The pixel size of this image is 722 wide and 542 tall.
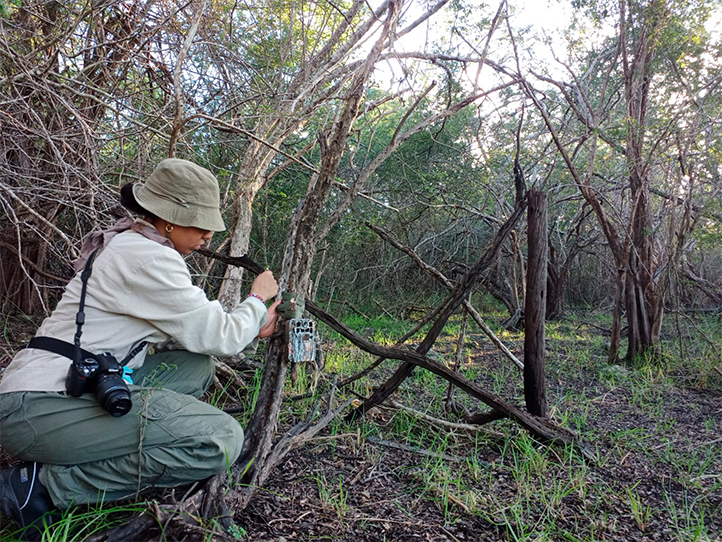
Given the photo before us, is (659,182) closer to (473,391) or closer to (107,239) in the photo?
(473,391)

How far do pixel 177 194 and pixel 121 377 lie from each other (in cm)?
73

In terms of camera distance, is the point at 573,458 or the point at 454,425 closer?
the point at 573,458

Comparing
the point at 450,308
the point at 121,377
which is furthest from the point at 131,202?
the point at 450,308

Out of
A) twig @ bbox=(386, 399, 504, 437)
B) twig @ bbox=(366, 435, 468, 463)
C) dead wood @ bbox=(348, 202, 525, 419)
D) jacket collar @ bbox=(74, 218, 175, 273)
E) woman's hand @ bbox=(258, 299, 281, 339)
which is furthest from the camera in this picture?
twig @ bbox=(386, 399, 504, 437)

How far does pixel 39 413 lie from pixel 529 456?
2207mm

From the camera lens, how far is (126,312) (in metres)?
1.92

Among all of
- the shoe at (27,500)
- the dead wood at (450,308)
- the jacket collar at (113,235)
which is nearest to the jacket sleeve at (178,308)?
the jacket collar at (113,235)

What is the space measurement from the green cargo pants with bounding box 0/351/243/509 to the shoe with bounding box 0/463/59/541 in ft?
0.12

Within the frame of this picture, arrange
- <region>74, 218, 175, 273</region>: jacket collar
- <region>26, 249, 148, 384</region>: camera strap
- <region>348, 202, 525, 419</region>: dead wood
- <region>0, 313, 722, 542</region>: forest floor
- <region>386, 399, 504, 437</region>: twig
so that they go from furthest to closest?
1. <region>386, 399, 504, 437</region>: twig
2. <region>348, 202, 525, 419</region>: dead wood
3. <region>0, 313, 722, 542</region>: forest floor
4. <region>74, 218, 175, 273</region>: jacket collar
5. <region>26, 249, 148, 384</region>: camera strap

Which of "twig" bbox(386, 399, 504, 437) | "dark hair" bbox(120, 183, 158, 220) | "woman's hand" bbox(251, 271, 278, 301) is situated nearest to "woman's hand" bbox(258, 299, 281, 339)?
"woman's hand" bbox(251, 271, 278, 301)

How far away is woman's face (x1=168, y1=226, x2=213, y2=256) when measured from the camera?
214 centimetres

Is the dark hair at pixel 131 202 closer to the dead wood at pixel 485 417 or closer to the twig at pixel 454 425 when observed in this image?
the twig at pixel 454 425

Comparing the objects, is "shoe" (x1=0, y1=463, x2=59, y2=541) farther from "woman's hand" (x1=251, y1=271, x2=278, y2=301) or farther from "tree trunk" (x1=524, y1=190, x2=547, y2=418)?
"tree trunk" (x1=524, y1=190, x2=547, y2=418)

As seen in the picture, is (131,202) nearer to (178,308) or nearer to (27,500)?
(178,308)
